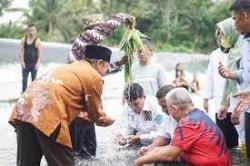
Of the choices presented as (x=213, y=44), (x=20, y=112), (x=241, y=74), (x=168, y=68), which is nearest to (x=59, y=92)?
(x=20, y=112)

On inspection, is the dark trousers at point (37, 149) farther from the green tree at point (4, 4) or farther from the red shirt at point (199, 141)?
the green tree at point (4, 4)

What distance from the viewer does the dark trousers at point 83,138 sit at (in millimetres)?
7070

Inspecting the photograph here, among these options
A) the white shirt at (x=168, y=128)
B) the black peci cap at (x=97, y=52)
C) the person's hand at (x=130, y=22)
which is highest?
the person's hand at (x=130, y=22)

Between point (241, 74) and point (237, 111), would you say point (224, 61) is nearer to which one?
point (241, 74)

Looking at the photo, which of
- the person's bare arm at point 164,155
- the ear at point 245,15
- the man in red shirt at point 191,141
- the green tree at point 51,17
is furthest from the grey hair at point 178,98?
the green tree at point 51,17

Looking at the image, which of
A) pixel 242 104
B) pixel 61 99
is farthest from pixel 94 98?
pixel 242 104

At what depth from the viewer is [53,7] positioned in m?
38.5

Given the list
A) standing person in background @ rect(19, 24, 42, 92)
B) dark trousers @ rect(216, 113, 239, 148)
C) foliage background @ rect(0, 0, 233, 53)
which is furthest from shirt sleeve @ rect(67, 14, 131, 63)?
foliage background @ rect(0, 0, 233, 53)

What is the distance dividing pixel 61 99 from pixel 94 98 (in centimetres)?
27

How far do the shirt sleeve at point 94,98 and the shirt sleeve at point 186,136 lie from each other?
0.69 m

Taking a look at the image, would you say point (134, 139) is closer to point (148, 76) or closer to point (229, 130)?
point (148, 76)

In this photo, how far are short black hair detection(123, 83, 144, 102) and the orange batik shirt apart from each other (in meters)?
2.18

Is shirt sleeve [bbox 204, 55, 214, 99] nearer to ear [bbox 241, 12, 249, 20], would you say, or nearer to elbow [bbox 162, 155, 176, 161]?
ear [bbox 241, 12, 249, 20]

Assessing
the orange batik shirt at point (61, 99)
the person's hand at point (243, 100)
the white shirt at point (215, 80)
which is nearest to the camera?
the orange batik shirt at point (61, 99)
